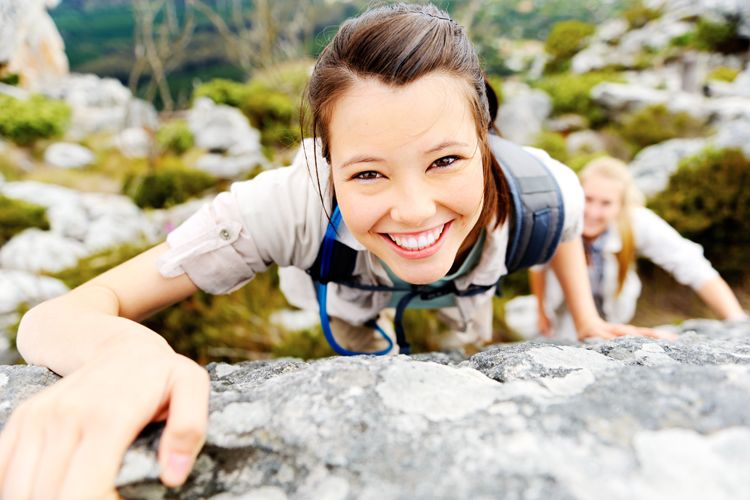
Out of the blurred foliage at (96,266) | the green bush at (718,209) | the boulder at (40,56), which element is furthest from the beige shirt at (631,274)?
the boulder at (40,56)

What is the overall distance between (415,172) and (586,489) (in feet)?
2.41

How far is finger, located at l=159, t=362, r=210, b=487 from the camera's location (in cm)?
71

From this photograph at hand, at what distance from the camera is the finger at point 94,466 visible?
0.66 meters

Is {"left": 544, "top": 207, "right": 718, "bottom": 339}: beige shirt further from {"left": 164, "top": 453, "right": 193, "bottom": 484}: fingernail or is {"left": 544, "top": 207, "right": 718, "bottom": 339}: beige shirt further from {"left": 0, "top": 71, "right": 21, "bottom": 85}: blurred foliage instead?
{"left": 0, "top": 71, "right": 21, "bottom": 85}: blurred foliage

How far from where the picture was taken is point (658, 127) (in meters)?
8.55

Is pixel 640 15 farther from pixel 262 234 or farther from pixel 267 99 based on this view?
pixel 262 234

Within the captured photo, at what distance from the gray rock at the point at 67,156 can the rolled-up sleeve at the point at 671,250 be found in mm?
9701

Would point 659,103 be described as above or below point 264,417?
above

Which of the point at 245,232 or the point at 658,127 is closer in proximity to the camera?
the point at 245,232

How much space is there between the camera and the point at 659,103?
31.0ft

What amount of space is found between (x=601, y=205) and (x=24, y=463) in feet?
9.66

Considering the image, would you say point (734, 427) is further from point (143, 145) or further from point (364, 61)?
point (143, 145)

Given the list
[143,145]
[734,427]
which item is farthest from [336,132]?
[143,145]

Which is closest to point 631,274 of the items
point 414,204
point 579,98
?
point 414,204
